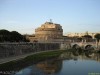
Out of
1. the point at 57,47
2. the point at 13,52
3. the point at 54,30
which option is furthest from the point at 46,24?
the point at 13,52

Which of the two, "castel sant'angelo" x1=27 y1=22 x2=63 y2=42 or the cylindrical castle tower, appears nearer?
"castel sant'angelo" x1=27 y1=22 x2=63 y2=42

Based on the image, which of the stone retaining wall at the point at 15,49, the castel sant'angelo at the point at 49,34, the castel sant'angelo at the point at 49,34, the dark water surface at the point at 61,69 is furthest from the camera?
the castel sant'angelo at the point at 49,34

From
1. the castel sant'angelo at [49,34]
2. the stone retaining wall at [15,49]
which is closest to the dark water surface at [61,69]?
the stone retaining wall at [15,49]

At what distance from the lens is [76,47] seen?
8706 centimetres

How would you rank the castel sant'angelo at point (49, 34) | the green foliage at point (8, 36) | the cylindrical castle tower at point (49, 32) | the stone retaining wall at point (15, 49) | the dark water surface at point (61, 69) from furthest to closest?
the cylindrical castle tower at point (49, 32), the castel sant'angelo at point (49, 34), the green foliage at point (8, 36), the stone retaining wall at point (15, 49), the dark water surface at point (61, 69)

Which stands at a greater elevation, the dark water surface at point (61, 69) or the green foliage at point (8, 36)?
the green foliage at point (8, 36)

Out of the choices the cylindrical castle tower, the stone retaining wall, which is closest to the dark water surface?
the stone retaining wall

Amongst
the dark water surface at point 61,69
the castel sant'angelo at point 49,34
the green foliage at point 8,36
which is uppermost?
the castel sant'angelo at point 49,34

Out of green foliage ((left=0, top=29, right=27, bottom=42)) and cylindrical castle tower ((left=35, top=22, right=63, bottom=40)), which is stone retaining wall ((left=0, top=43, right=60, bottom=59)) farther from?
cylindrical castle tower ((left=35, top=22, right=63, bottom=40))

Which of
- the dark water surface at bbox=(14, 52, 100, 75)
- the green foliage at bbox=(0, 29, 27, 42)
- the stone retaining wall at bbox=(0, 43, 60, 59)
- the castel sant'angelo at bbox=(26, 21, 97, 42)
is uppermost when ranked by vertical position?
the castel sant'angelo at bbox=(26, 21, 97, 42)

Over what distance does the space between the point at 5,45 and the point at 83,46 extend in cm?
4636

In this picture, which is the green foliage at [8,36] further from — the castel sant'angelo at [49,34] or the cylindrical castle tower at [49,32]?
the cylindrical castle tower at [49,32]

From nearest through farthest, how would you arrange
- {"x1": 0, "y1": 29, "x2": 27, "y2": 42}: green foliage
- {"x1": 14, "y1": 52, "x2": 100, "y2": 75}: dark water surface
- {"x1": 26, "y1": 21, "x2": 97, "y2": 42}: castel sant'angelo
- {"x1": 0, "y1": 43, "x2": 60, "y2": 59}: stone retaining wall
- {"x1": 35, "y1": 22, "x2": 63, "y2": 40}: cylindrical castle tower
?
{"x1": 14, "y1": 52, "x2": 100, "y2": 75}: dark water surface
{"x1": 0, "y1": 43, "x2": 60, "y2": 59}: stone retaining wall
{"x1": 0, "y1": 29, "x2": 27, "y2": 42}: green foliage
{"x1": 26, "y1": 21, "x2": 97, "y2": 42}: castel sant'angelo
{"x1": 35, "y1": 22, "x2": 63, "y2": 40}: cylindrical castle tower

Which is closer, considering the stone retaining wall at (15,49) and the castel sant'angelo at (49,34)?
the stone retaining wall at (15,49)
